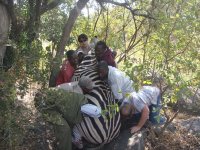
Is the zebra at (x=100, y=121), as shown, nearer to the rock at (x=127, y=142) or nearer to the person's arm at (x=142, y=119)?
the rock at (x=127, y=142)

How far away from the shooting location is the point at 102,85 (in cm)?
585

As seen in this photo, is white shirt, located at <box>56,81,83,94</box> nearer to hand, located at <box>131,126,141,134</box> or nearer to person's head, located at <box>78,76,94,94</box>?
person's head, located at <box>78,76,94,94</box>

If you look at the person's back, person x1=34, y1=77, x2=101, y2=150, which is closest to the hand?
the person's back

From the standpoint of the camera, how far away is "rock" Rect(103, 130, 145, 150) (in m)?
5.80

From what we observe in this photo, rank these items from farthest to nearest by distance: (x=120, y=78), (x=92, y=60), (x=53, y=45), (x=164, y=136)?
(x=53, y=45), (x=164, y=136), (x=92, y=60), (x=120, y=78)

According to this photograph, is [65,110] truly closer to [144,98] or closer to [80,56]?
[144,98]

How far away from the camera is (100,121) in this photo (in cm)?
561

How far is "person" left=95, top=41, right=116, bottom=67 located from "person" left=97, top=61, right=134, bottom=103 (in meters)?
0.54

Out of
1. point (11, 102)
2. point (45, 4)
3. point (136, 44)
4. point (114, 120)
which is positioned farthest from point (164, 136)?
point (11, 102)

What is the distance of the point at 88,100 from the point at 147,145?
5.22 ft

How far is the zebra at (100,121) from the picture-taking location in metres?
5.60

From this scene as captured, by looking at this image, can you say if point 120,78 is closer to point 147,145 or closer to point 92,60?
point 92,60

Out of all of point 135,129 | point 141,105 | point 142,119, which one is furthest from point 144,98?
point 135,129

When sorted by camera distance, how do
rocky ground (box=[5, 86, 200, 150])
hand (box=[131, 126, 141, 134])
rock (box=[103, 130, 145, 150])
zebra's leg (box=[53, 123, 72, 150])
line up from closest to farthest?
rocky ground (box=[5, 86, 200, 150]) < zebra's leg (box=[53, 123, 72, 150]) < rock (box=[103, 130, 145, 150]) < hand (box=[131, 126, 141, 134])
